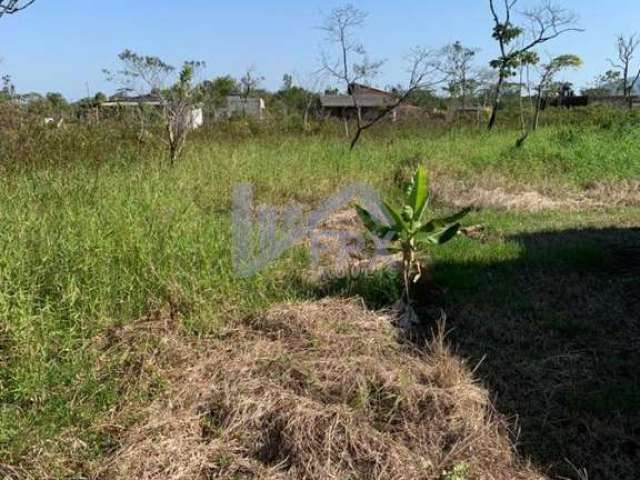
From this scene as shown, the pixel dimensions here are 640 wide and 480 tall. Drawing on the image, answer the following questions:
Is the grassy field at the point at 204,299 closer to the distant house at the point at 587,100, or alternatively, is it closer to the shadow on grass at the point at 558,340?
the shadow on grass at the point at 558,340

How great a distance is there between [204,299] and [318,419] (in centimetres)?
127

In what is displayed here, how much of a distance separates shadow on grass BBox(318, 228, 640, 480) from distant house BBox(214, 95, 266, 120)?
40.3 feet

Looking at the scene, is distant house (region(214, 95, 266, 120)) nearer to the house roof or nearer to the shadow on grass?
the house roof

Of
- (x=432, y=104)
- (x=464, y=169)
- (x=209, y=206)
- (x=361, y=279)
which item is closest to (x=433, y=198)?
(x=464, y=169)

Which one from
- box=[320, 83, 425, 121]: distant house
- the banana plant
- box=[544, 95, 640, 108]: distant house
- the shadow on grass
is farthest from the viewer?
box=[544, 95, 640, 108]: distant house

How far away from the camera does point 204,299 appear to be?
337cm

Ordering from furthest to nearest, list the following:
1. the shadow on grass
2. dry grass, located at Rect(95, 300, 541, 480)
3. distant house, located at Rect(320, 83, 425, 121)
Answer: distant house, located at Rect(320, 83, 425, 121)
the shadow on grass
dry grass, located at Rect(95, 300, 541, 480)

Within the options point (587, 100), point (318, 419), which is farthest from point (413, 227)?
point (587, 100)

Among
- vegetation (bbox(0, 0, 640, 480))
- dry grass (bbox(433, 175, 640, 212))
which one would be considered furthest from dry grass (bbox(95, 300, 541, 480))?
dry grass (bbox(433, 175, 640, 212))

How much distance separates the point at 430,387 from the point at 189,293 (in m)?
1.57

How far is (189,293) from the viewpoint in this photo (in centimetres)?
336

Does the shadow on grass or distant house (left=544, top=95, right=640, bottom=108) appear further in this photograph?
distant house (left=544, top=95, right=640, bottom=108)

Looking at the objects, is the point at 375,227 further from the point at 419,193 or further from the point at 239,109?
the point at 239,109

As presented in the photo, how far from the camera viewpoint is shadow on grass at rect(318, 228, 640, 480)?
2453mm
